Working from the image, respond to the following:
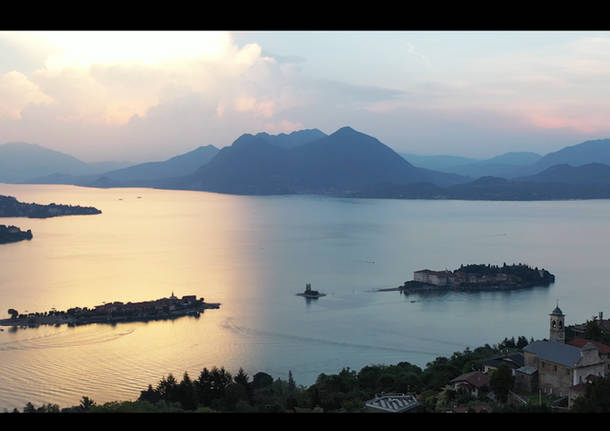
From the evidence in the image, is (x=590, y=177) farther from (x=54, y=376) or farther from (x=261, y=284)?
(x=54, y=376)

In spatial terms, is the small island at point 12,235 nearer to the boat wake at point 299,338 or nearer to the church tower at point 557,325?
the boat wake at point 299,338

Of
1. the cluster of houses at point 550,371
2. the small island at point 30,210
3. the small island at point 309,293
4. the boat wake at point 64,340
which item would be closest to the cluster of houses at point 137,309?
the boat wake at point 64,340

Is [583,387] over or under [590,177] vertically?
under

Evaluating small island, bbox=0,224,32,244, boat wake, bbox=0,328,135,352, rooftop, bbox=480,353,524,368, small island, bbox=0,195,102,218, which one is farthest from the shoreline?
small island, bbox=0,195,102,218

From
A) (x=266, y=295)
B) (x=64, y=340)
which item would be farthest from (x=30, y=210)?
(x=64, y=340)

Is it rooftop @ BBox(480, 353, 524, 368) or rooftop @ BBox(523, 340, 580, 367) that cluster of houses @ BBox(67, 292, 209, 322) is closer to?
rooftop @ BBox(480, 353, 524, 368)

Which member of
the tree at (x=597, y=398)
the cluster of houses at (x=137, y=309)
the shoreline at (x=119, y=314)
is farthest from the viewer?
the cluster of houses at (x=137, y=309)
